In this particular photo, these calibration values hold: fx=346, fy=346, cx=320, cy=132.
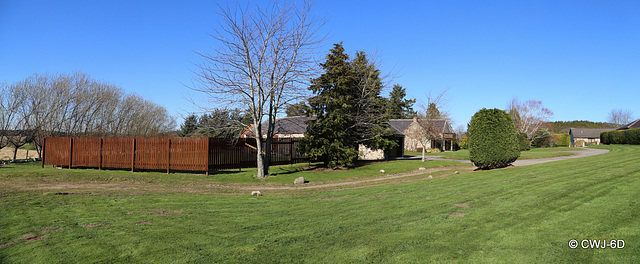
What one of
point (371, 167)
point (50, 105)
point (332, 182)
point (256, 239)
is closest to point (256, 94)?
point (332, 182)

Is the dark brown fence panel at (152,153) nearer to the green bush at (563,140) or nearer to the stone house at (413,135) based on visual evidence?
the stone house at (413,135)

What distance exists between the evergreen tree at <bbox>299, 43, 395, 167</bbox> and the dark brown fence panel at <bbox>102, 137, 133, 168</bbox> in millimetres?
10543

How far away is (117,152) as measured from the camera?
2120cm

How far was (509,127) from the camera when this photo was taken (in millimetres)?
18359

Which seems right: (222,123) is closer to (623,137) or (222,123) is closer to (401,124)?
(401,124)

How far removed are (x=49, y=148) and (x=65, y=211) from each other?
19.7 meters

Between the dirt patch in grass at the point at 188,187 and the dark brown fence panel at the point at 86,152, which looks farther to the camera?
the dark brown fence panel at the point at 86,152

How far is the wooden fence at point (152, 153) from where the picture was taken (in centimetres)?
1969

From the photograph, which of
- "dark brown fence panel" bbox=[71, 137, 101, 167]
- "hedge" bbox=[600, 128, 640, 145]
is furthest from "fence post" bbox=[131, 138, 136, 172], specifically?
"hedge" bbox=[600, 128, 640, 145]

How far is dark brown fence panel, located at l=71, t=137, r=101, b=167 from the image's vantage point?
2177 cm

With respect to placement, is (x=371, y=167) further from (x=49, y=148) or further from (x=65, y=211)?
(x=49, y=148)

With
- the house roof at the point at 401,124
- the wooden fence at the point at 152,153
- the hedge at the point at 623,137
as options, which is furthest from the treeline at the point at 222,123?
the hedge at the point at 623,137

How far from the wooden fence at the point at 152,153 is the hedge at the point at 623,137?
3751 centimetres

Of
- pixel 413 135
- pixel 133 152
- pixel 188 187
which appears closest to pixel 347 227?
pixel 188 187
